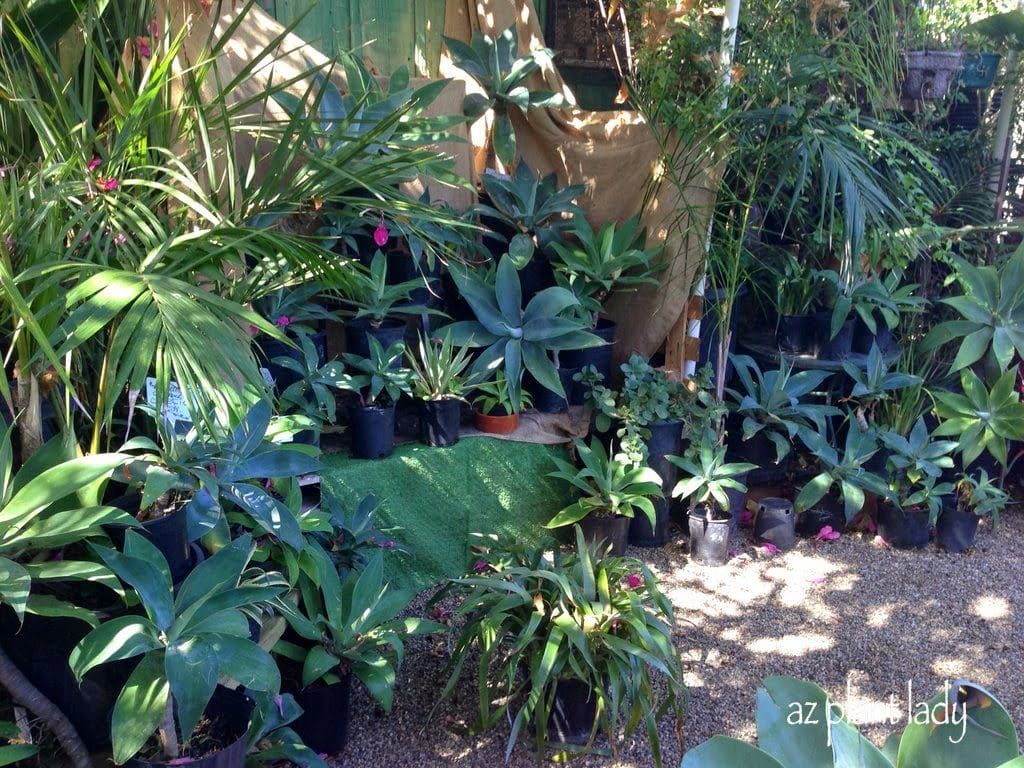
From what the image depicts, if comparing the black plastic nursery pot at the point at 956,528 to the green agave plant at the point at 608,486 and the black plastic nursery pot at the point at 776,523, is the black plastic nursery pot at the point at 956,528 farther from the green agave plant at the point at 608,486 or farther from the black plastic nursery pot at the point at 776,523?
the green agave plant at the point at 608,486

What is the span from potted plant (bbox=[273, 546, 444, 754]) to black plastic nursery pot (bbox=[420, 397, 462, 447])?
3.23 ft

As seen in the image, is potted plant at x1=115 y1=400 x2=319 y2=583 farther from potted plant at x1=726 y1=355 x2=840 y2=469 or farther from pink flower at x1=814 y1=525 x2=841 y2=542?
pink flower at x1=814 y1=525 x2=841 y2=542

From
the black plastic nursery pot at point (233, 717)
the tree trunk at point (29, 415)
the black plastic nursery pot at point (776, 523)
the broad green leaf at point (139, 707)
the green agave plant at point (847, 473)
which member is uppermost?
the tree trunk at point (29, 415)

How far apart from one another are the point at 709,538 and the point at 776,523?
344 mm

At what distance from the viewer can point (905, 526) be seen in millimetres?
3744

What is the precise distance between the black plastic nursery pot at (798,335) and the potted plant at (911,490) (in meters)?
0.51

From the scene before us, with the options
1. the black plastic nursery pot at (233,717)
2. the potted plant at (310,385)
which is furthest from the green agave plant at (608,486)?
the black plastic nursery pot at (233,717)

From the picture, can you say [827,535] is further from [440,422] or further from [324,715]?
[324,715]

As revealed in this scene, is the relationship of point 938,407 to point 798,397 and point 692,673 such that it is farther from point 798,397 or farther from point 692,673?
point 692,673

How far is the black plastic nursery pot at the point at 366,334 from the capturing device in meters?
3.33

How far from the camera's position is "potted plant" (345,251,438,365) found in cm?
325

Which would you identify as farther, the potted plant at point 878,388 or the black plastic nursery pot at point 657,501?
the potted plant at point 878,388

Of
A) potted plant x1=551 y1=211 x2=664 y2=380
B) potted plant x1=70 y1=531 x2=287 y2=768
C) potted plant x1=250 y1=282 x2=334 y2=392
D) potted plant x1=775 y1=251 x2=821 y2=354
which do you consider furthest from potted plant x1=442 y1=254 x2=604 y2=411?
potted plant x1=70 y1=531 x2=287 y2=768

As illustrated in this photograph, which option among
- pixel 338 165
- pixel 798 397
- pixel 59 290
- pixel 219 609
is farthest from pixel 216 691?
pixel 798 397
